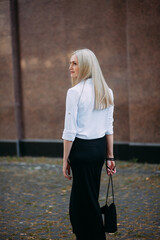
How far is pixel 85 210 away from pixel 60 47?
241 inches

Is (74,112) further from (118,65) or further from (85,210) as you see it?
(118,65)

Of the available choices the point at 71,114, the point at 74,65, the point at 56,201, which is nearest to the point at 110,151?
the point at 71,114

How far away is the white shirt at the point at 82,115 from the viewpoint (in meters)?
2.62

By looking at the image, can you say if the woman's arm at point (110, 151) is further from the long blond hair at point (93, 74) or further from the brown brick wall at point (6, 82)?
the brown brick wall at point (6, 82)

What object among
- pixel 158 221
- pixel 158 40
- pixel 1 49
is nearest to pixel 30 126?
pixel 1 49

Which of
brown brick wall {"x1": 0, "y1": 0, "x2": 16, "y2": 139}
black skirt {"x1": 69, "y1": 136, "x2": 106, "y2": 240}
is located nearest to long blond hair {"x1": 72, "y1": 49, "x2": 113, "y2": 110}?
black skirt {"x1": 69, "y1": 136, "x2": 106, "y2": 240}

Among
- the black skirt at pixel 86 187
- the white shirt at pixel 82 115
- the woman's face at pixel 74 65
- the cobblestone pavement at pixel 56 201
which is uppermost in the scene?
the woman's face at pixel 74 65

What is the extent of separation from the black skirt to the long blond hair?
1.26 ft

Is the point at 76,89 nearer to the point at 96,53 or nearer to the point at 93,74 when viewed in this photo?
the point at 93,74

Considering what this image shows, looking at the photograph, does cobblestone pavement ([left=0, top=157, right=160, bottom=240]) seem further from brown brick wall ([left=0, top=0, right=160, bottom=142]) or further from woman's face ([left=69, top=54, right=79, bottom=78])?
woman's face ([left=69, top=54, right=79, bottom=78])

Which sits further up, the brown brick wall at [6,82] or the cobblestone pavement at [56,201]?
the brown brick wall at [6,82]

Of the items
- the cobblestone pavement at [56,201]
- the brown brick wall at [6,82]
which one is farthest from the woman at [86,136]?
the brown brick wall at [6,82]

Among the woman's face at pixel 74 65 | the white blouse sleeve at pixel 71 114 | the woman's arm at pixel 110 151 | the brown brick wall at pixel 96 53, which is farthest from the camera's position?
the brown brick wall at pixel 96 53

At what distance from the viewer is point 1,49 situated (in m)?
8.59
